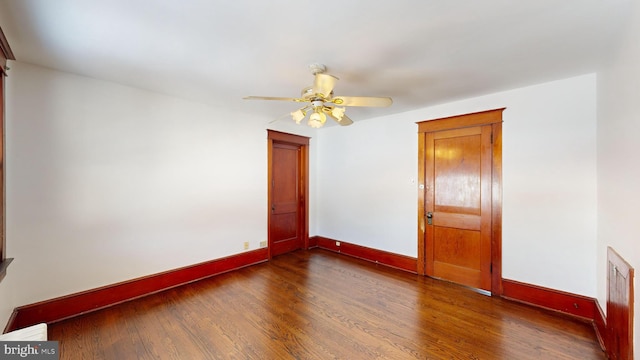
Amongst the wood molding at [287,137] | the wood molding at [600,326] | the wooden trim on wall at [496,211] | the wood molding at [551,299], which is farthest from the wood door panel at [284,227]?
the wood molding at [600,326]

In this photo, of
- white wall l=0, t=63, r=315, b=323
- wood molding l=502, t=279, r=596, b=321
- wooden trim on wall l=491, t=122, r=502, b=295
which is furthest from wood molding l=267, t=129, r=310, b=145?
wood molding l=502, t=279, r=596, b=321

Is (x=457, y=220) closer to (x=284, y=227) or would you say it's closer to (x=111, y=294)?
(x=284, y=227)

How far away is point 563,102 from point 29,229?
5.27 metres

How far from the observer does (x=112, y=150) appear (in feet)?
8.84

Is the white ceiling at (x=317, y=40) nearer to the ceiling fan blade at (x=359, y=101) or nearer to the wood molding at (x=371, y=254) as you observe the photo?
the ceiling fan blade at (x=359, y=101)

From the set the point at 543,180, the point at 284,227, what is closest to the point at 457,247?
the point at 543,180

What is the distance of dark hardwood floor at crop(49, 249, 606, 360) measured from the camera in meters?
1.98

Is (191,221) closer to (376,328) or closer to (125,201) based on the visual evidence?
(125,201)

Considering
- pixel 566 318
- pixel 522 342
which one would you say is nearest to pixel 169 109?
pixel 522 342

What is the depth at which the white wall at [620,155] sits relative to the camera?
144 centimetres
